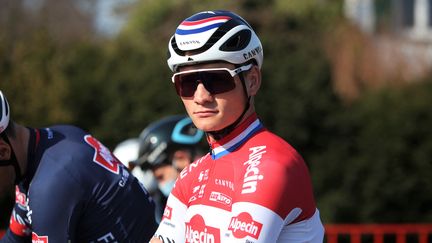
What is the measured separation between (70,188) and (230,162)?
1176mm

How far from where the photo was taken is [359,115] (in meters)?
13.9

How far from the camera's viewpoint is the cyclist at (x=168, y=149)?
6688mm

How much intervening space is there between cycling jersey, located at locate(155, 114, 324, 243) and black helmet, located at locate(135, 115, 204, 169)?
2883mm

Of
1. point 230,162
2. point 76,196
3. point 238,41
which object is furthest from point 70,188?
point 238,41

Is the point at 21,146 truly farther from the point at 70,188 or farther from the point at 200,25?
the point at 200,25

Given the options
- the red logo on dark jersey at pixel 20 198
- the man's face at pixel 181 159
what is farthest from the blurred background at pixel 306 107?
the red logo on dark jersey at pixel 20 198

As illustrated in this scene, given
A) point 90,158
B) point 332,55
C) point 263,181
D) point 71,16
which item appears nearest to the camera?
point 263,181

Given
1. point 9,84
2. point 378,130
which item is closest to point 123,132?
point 9,84

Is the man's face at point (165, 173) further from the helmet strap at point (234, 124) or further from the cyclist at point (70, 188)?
the helmet strap at point (234, 124)

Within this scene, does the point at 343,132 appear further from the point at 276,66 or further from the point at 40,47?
the point at 40,47

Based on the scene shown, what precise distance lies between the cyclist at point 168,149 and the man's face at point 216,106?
3048mm

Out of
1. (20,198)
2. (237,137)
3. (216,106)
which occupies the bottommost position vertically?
(20,198)

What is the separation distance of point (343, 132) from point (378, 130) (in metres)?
0.72

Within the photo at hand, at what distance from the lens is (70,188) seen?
4398 mm
